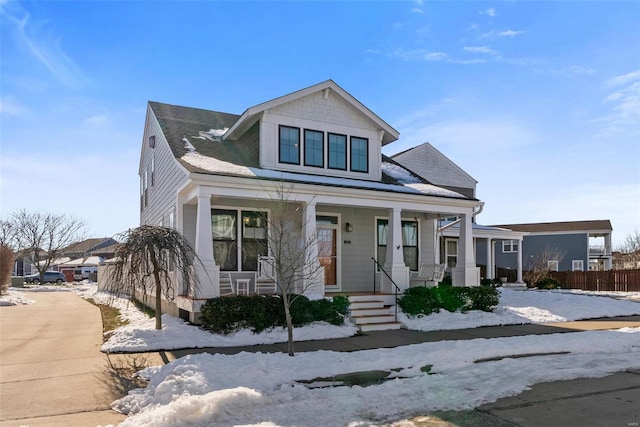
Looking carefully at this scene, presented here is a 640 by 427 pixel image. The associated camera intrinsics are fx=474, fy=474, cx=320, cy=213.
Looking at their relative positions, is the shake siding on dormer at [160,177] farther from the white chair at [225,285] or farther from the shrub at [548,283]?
the shrub at [548,283]

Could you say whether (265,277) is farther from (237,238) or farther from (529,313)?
(529,313)

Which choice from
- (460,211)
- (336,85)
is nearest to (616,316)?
(460,211)

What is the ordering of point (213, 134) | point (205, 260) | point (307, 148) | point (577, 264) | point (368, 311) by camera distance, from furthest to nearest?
point (577, 264)
point (213, 134)
point (307, 148)
point (368, 311)
point (205, 260)

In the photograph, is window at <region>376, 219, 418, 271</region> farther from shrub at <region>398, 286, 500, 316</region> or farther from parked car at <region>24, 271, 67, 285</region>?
parked car at <region>24, 271, 67, 285</region>

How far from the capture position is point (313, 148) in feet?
45.6

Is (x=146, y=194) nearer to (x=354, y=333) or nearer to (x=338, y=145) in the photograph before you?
(x=338, y=145)

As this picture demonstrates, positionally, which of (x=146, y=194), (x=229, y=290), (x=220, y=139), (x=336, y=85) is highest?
(x=336, y=85)

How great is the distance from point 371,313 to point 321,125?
5.67 metres

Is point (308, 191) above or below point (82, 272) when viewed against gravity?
above

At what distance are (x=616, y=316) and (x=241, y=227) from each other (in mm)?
11699

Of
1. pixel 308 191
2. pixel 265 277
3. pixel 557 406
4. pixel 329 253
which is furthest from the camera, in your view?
pixel 329 253

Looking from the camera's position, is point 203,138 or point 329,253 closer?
point 329,253

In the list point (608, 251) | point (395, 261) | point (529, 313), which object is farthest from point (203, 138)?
point (608, 251)

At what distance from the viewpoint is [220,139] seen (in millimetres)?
14805
